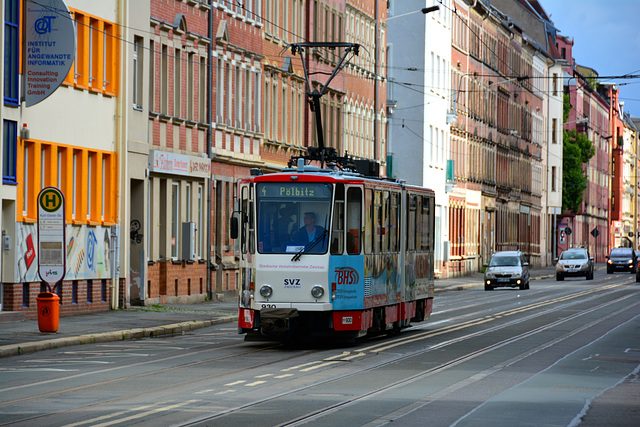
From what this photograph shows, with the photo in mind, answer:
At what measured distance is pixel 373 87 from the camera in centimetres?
6831

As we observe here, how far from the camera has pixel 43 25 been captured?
30.5m

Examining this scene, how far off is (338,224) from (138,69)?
49.8ft

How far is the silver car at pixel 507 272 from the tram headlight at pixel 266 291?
1547 inches

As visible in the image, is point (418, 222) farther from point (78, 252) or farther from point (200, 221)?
point (200, 221)

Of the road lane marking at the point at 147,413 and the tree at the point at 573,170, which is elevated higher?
the tree at the point at 573,170

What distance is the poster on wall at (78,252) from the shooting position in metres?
31.3

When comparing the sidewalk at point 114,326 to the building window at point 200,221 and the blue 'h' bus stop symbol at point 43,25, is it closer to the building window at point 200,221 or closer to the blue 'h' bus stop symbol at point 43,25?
the building window at point 200,221

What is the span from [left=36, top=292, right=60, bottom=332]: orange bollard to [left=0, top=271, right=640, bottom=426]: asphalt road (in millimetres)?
1377

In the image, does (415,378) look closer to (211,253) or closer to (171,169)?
(171,169)

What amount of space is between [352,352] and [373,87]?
44921 mm

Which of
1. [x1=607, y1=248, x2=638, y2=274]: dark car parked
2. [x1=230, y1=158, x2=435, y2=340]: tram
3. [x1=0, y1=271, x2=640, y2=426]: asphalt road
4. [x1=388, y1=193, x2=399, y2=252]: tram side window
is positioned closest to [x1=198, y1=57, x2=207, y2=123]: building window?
[x1=0, y1=271, x2=640, y2=426]: asphalt road

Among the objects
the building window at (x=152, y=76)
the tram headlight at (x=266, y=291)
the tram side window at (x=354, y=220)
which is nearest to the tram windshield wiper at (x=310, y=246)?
the tram side window at (x=354, y=220)

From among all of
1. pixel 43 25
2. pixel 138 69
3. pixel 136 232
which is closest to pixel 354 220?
pixel 43 25

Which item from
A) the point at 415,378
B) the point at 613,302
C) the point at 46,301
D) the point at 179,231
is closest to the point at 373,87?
the point at 613,302
